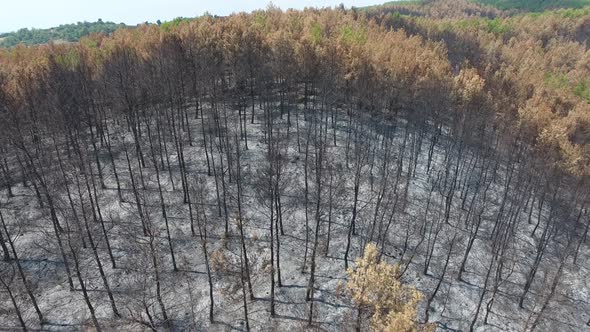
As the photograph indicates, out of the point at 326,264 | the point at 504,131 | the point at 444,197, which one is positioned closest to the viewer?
the point at 326,264

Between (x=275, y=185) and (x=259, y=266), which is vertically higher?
(x=275, y=185)

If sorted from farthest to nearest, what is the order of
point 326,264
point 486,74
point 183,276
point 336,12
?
point 336,12, point 486,74, point 326,264, point 183,276

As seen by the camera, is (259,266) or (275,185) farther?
(259,266)

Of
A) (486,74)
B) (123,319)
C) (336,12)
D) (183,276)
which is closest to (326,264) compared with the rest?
(183,276)

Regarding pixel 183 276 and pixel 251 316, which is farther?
pixel 183 276

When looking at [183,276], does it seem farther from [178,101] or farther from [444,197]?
[444,197]

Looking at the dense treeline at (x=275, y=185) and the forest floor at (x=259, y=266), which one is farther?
the dense treeline at (x=275, y=185)

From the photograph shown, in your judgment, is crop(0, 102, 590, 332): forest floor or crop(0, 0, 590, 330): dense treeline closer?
crop(0, 102, 590, 332): forest floor

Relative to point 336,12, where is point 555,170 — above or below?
below
